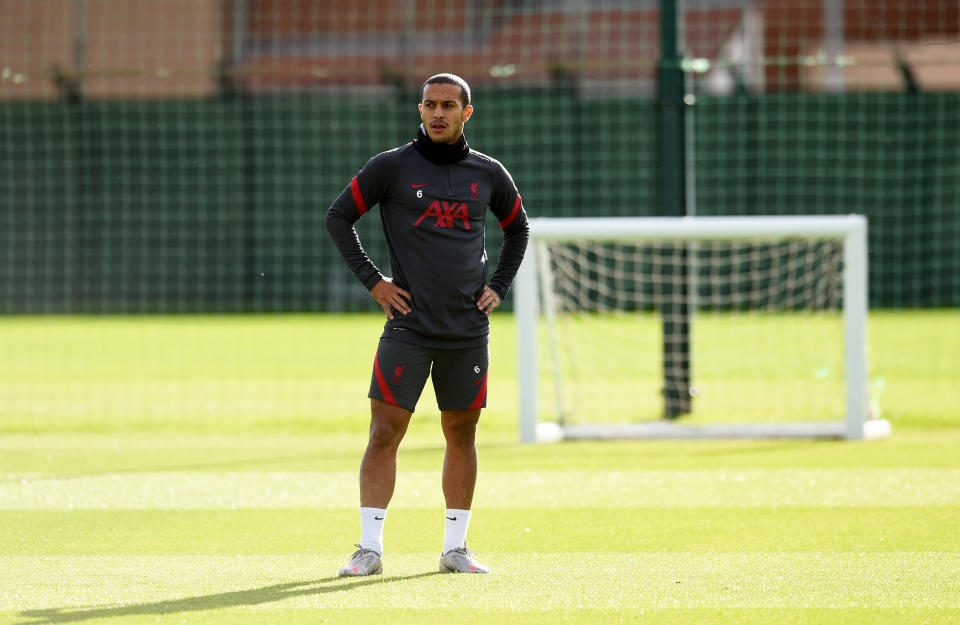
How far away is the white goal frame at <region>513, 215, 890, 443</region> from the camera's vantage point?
8586 mm

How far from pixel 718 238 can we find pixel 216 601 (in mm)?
5367

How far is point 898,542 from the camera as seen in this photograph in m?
5.25

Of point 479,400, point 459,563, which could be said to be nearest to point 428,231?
point 479,400

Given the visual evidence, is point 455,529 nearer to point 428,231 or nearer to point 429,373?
point 429,373

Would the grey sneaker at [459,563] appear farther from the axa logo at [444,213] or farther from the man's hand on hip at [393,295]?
the axa logo at [444,213]

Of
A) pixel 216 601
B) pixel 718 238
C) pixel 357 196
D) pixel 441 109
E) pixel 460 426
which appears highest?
pixel 441 109

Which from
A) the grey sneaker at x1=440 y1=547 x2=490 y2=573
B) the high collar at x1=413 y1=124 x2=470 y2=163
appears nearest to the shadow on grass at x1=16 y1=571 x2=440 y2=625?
the grey sneaker at x1=440 y1=547 x2=490 y2=573

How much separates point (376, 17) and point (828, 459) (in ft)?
60.9

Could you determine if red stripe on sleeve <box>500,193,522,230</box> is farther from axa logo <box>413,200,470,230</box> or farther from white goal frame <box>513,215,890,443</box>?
white goal frame <box>513,215,890,443</box>

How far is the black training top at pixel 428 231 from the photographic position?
4770mm

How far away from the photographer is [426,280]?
4773 millimetres

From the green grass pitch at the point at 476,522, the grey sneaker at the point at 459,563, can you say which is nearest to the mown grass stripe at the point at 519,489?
the green grass pitch at the point at 476,522

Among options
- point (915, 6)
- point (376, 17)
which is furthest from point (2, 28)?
point (915, 6)

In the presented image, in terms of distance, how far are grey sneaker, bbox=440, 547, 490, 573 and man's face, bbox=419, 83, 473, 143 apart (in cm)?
150
